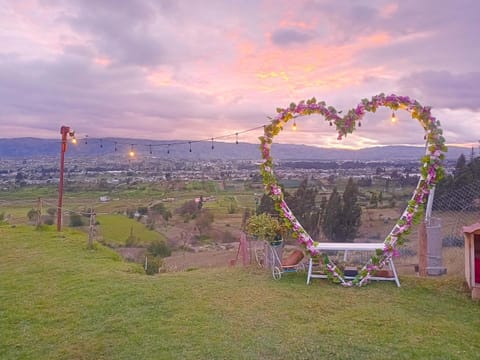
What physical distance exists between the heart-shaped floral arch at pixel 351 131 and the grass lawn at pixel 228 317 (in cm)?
35

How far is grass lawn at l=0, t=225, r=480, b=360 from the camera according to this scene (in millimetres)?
3338

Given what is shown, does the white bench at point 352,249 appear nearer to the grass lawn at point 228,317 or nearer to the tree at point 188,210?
the grass lawn at point 228,317

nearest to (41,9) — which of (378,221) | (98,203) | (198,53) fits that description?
(198,53)

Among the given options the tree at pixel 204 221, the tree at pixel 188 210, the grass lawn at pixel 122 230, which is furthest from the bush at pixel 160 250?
the tree at pixel 188 210

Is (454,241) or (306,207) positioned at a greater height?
(454,241)

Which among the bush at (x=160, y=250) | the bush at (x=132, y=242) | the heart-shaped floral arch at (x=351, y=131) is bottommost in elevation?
the bush at (x=132, y=242)

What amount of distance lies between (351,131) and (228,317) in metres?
3.30

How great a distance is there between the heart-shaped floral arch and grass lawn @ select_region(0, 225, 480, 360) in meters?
0.35

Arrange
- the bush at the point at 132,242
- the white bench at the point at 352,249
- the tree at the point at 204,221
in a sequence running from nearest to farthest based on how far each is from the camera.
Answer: the white bench at the point at 352,249 < the bush at the point at 132,242 < the tree at the point at 204,221

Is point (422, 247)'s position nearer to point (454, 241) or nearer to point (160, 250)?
point (454, 241)

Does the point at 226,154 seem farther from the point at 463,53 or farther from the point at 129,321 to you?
the point at 129,321

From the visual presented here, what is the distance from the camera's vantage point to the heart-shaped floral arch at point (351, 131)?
5051 mm

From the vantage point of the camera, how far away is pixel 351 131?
5.52 metres

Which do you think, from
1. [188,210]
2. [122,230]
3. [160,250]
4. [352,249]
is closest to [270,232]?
[352,249]
